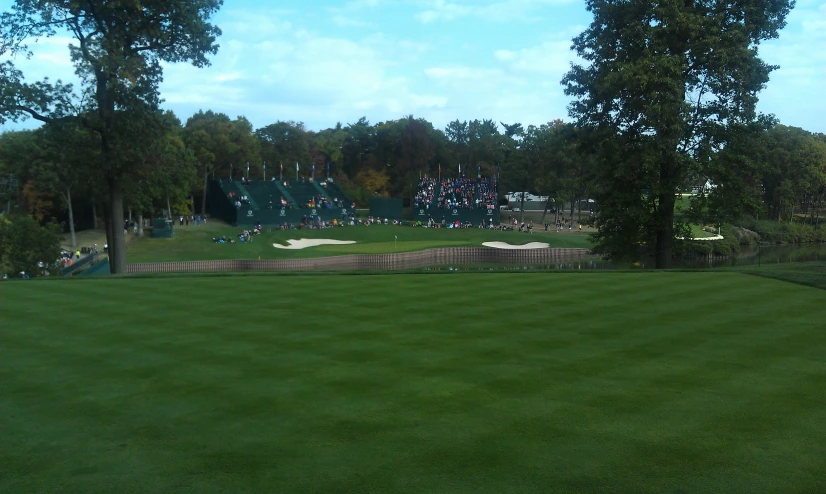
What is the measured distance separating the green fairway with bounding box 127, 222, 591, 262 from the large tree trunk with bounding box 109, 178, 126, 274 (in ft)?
60.9

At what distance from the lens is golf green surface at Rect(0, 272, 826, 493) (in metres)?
5.30

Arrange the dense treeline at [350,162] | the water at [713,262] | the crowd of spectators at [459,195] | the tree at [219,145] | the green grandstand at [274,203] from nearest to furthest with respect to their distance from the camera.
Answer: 1. the dense treeline at [350,162]
2. the water at [713,262]
3. the green grandstand at [274,203]
4. the tree at [219,145]
5. the crowd of spectators at [459,195]

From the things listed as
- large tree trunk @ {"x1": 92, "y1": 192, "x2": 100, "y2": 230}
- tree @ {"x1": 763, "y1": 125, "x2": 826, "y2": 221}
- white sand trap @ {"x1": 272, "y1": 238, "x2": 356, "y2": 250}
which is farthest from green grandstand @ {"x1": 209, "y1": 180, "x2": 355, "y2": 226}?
tree @ {"x1": 763, "y1": 125, "x2": 826, "y2": 221}

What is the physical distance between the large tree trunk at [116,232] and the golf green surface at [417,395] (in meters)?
13.1

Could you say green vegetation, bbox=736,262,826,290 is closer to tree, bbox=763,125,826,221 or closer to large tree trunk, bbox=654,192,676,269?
large tree trunk, bbox=654,192,676,269

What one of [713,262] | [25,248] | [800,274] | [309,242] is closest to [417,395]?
[800,274]

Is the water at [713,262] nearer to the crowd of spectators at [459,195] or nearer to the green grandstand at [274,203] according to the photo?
the green grandstand at [274,203]

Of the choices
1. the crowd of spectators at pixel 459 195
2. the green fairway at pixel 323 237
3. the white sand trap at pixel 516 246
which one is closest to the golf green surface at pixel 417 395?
the green fairway at pixel 323 237

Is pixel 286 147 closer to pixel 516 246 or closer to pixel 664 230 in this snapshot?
pixel 516 246

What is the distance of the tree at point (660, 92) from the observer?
75.9 ft

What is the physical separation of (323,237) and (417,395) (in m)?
52.3

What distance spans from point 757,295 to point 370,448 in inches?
415

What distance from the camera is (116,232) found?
26000 mm

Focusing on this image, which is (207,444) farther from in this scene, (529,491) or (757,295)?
(757,295)
